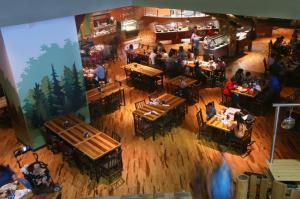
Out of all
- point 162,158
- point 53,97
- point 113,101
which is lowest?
point 162,158

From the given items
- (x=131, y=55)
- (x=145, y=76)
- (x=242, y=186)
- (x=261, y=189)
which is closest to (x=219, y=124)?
(x=261, y=189)

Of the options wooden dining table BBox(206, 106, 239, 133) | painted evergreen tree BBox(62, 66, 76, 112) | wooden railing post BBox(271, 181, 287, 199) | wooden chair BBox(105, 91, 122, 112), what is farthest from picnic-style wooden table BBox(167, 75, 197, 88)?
wooden railing post BBox(271, 181, 287, 199)

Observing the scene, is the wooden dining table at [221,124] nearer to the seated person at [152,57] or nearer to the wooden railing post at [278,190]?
the wooden railing post at [278,190]

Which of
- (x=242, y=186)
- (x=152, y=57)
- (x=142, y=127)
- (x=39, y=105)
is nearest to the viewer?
(x=242, y=186)

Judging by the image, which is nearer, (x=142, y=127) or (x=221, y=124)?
(x=221, y=124)

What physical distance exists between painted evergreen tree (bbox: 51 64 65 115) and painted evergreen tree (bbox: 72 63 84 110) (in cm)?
52

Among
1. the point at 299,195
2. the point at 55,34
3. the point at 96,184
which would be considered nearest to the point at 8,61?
the point at 55,34

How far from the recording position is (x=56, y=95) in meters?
10.8

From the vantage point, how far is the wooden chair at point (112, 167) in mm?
8843

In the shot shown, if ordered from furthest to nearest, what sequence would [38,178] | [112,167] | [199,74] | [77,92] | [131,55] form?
[131,55], [199,74], [77,92], [112,167], [38,178]

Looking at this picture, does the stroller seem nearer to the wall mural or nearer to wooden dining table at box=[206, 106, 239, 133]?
the wall mural

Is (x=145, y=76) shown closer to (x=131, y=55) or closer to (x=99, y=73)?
(x=99, y=73)

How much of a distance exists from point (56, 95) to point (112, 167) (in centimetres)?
341

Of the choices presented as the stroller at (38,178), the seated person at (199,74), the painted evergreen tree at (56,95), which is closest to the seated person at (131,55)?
the seated person at (199,74)
